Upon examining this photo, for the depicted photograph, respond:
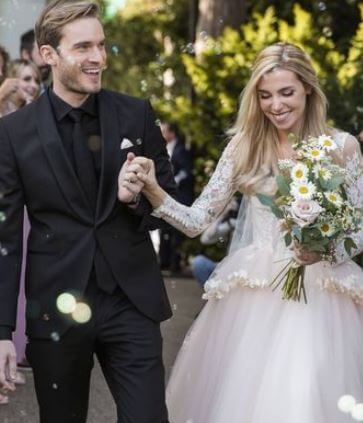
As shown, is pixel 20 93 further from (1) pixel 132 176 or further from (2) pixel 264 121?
(1) pixel 132 176

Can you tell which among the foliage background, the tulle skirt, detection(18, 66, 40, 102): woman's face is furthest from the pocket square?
detection(18, 66, 40, 102): woman's face

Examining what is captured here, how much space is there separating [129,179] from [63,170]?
0.27 metres

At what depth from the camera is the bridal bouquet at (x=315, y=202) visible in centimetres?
392

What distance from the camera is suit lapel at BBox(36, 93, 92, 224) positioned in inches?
143

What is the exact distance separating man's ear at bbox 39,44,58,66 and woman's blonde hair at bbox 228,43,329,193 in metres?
1.08

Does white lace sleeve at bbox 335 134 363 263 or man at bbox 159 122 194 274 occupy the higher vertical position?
white lace sleeve at bbox 335 134 363 263

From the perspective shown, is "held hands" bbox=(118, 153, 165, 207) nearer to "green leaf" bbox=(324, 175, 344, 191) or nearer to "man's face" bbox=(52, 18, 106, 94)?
"man's face" bbox=(52, 18, 106, 94)

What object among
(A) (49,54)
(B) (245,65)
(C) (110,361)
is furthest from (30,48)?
(C) (110,361)

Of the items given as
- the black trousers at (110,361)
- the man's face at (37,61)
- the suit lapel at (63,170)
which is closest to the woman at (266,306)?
the suit lapel at (63,170)

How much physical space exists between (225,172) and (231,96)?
18.0 ft

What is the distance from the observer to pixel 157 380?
366 cm

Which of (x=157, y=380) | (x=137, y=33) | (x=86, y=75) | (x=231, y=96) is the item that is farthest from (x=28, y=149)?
(x=137, y=33)

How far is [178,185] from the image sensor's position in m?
10.8

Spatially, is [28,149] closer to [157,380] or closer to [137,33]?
[157,380]
